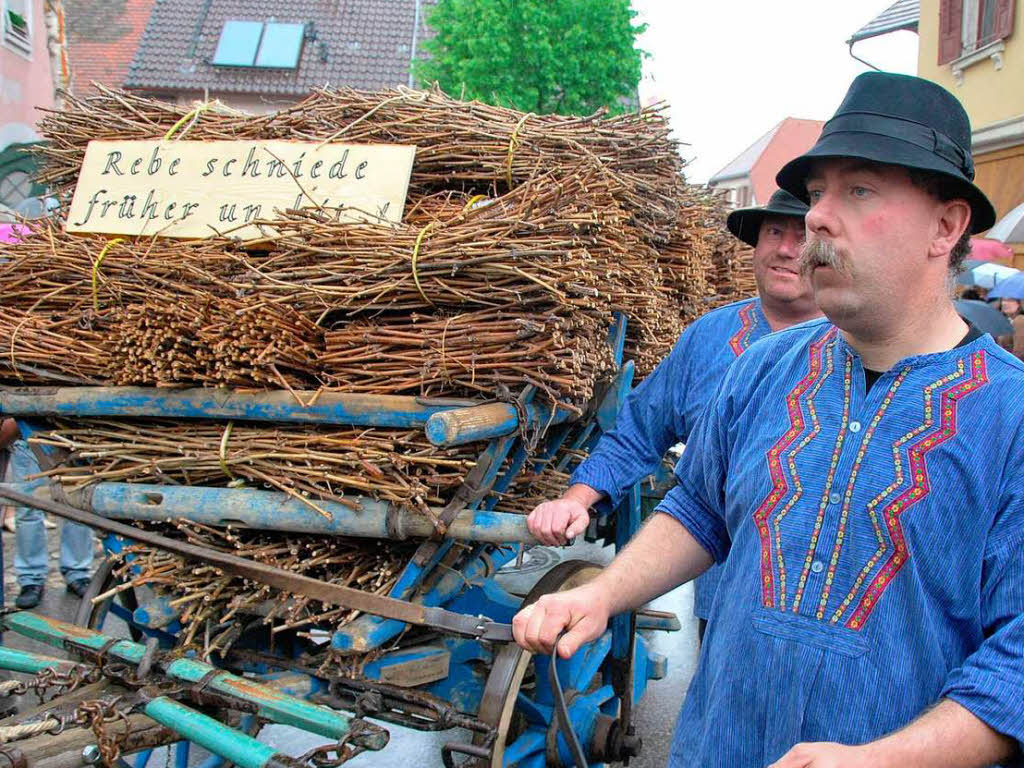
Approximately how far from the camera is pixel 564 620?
1857mm

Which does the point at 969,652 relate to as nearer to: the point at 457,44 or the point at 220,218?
the point at 220,218

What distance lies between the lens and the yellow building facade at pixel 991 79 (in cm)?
1471

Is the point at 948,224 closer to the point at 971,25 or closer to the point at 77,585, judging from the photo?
the point at 77,585

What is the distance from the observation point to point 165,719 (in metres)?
2.30

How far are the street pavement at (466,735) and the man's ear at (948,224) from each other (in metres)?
2.73

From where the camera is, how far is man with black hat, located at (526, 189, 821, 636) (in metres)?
3.19

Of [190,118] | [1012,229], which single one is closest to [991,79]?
[1012,229]

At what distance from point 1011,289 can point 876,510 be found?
36.0 ft

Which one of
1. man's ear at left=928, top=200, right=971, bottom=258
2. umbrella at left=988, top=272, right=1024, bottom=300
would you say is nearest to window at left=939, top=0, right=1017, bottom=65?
umbrella at left=988, top=272, right=1024, bottom=300

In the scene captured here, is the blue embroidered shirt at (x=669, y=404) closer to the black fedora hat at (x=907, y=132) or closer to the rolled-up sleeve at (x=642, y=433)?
the rolled-up sleeve at (x=642, y=433)

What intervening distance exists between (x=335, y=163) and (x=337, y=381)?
3.09 ft

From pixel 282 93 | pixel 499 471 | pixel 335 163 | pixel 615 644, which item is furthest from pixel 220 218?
pixel 282 93

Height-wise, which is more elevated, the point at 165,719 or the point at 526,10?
the point at 526,10

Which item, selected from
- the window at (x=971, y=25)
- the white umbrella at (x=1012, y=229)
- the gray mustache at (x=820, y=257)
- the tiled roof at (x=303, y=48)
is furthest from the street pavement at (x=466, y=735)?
the tiled roof at (x=303, y=48)
